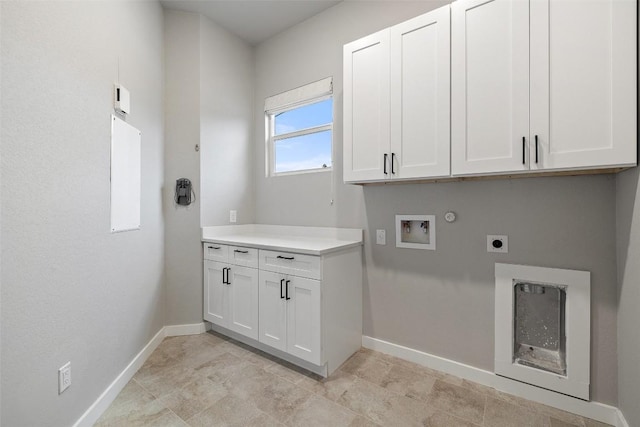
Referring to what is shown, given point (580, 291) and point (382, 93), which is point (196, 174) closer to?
point (382, 93)

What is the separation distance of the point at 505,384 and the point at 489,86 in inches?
73.3

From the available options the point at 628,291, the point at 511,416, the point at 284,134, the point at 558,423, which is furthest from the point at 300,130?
the point at 558,423

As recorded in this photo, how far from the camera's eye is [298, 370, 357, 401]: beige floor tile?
181 cm

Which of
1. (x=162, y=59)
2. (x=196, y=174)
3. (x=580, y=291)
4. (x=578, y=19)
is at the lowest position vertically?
Answer: (x=580, y=291)

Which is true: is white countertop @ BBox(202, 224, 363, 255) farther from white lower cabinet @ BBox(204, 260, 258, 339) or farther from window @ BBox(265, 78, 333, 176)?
window @ BBox(265, 78, 333, 176)

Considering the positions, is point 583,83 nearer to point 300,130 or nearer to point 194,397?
point 300,130

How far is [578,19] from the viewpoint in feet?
4.36

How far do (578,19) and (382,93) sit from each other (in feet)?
3.33

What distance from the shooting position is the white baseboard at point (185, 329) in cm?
262

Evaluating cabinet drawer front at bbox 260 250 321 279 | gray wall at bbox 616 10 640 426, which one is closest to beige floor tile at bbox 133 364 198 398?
cabinet drawer front at bbox 260 250 321 279

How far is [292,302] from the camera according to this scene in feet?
6.73

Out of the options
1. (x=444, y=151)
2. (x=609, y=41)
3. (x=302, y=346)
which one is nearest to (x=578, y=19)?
(x=609, y=41)

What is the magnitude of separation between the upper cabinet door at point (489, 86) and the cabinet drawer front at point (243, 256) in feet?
5.25

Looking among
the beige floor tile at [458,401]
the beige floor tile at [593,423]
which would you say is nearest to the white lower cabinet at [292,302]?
the beige floor tile at [458,401]
